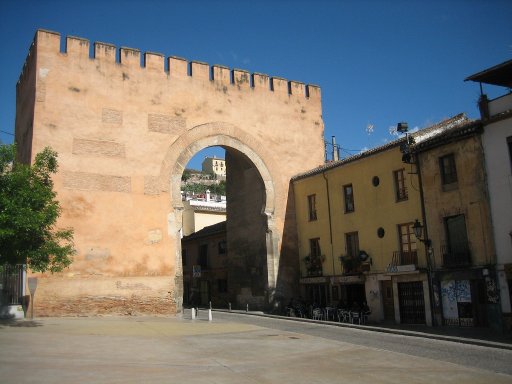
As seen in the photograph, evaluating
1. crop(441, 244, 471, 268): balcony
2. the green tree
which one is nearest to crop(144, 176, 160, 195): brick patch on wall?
the green tree

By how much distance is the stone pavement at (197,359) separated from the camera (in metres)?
8.30

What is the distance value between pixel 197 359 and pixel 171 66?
51.2 ft

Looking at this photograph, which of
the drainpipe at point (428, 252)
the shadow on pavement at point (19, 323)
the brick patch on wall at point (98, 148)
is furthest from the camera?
the brick patch on wall at point (98, 148)

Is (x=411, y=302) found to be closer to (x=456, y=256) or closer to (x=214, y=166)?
(x=456, y=256)

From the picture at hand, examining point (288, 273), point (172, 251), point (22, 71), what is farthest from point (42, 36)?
point (288, 273)

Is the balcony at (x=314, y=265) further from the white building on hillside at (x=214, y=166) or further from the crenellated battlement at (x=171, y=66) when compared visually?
the white building on hillside at (x=214, y=166)

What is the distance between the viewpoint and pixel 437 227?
57.0ft

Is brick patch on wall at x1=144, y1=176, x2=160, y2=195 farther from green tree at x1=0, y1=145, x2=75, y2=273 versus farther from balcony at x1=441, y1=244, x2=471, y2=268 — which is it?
balcony at x1=441, y1=244, x2=471, y2=268

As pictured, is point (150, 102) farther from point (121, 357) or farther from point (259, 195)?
point (121, 357)

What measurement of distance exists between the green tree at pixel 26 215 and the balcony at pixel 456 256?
11.7 meters

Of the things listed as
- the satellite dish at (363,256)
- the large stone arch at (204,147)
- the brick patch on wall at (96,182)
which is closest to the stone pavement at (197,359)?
the brick patch on wall at (96,182)

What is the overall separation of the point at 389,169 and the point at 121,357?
1283cm

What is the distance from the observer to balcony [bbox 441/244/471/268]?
636 inches

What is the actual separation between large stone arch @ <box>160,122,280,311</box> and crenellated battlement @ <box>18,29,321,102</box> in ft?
8.05
